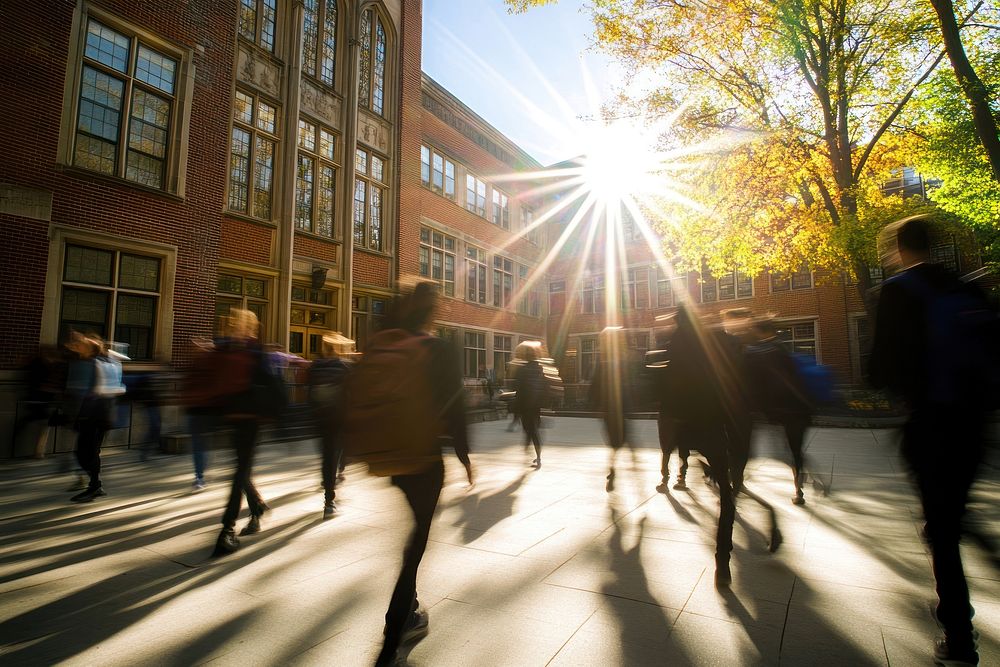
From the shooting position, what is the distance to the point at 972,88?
890 cm

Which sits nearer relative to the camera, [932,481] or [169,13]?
[932,481]

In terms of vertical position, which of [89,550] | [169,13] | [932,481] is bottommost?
[89,550]

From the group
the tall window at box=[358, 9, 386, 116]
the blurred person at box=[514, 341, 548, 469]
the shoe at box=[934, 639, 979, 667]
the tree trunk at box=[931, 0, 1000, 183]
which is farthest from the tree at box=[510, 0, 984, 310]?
the shoe at box=[934, 639, 979, 667]

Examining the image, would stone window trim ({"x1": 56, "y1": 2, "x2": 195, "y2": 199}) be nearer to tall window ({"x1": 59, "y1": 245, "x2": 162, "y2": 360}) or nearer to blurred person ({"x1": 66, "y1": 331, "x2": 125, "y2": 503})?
tall window ({"x1": 59, "y1": 245, "x2": 162, "y2": 360})

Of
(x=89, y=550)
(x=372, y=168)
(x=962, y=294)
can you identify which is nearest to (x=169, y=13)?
(x=372, y=168)

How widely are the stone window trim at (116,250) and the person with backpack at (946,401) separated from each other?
1182cm

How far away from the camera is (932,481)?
7.64 ft

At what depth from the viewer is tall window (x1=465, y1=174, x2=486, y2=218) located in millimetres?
22569

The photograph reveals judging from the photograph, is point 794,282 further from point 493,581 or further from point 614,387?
point 493,581

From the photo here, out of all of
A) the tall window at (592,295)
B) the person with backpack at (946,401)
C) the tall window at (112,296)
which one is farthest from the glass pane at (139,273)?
the tall window at (592,295)

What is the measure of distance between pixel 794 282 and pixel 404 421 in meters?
25.8

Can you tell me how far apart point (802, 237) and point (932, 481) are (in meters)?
15.3

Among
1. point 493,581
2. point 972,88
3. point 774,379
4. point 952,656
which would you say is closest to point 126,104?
point 493,581

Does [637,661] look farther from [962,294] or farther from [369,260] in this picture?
[369,260]
